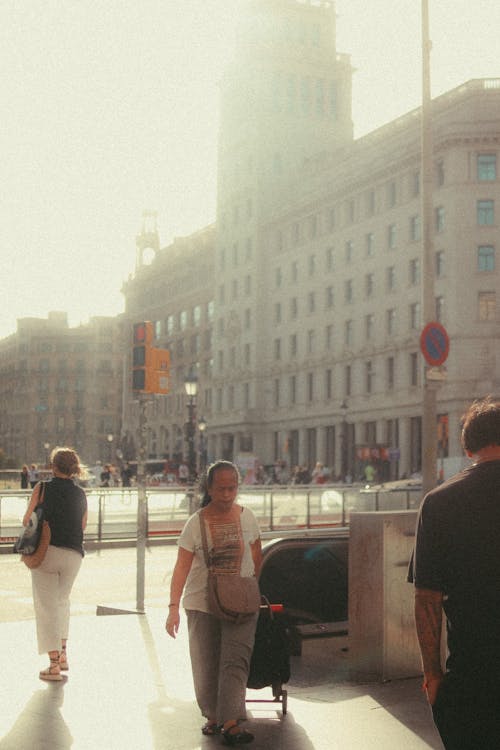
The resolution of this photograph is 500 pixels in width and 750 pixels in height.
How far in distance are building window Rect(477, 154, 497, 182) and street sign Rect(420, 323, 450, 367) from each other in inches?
2201

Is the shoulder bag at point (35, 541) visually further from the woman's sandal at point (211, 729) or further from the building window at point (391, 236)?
the building window at point (391, 236)

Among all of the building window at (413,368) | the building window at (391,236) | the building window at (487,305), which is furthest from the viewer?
the building window at (391,236)

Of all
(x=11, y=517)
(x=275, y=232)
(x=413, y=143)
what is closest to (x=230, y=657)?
(x=11, y=517)

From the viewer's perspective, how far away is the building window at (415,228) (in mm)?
73188

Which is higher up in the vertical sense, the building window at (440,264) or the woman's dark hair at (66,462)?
the building window at (440,264)

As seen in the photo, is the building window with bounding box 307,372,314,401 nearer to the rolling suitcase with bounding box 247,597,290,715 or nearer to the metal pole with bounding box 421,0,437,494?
the metal pole with bounding box 421,0,437,494

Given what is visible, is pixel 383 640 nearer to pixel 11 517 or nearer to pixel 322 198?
pixel 11 517

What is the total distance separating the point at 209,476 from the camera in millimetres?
6867

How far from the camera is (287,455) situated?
88.8 m

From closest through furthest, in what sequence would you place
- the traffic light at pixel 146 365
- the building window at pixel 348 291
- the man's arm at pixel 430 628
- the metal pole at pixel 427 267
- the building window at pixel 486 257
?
the man's arm at pixel 430 628 < the traffic light at pixel 146 365 < the metal pole at pixel 427 267 < the building window at pixel 486 257 < the building window at pixel 348 291

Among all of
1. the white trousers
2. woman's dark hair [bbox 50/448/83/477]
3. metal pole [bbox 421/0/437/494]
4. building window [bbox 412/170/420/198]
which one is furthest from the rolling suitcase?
building window [bbox 412/170/420/198]

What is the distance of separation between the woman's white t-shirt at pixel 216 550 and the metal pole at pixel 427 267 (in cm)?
1000

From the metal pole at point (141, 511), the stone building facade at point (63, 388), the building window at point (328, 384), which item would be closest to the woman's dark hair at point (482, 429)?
the metal pole at point (141, 511)

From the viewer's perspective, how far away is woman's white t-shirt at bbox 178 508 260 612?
6.79 m
